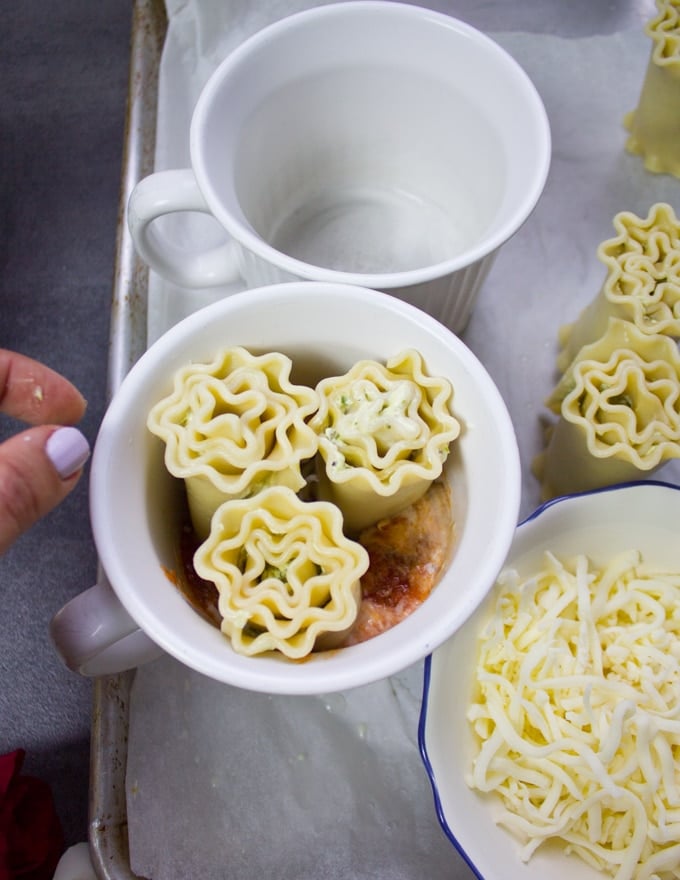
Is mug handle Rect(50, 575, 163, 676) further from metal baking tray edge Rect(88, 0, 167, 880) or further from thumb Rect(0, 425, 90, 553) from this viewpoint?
metal baking tray edge Rect(88, 0, 167, 880)

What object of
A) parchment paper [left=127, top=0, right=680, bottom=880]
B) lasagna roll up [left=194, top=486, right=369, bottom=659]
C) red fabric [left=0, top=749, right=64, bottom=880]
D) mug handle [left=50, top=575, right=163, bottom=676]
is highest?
lasagna roll up [left=194, top=486, right=369, bottom=659]

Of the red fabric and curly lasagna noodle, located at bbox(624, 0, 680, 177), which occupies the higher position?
curly lasagna noodle, located at bbox(624, 0, 680, 177)

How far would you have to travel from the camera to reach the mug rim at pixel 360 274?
471mm

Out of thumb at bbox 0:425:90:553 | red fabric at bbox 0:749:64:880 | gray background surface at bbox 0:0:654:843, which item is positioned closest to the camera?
thumb at bbox 0:425:90:553

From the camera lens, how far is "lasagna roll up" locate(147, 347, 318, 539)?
406 millimetres

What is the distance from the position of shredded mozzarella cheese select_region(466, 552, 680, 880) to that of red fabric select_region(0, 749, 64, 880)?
0.36 metres

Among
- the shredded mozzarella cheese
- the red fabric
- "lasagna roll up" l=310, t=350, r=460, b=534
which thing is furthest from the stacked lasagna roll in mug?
the red fabric

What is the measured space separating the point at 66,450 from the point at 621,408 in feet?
1.14

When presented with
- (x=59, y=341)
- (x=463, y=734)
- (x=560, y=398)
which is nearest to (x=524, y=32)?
(x=560, y=398)

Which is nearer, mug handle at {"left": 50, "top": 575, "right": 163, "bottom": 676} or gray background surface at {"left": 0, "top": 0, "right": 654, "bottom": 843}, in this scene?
mug handle at {"left": 50, "top": 575, "right": 163, "bottom": 676}

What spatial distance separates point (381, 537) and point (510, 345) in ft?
0.88

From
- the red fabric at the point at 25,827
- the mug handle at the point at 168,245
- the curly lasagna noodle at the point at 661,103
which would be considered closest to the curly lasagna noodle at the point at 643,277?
the curly lasagna noodle at the point at 661,103

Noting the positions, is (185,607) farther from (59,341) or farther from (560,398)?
(59,341)

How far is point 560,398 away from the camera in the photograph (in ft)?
1.99
